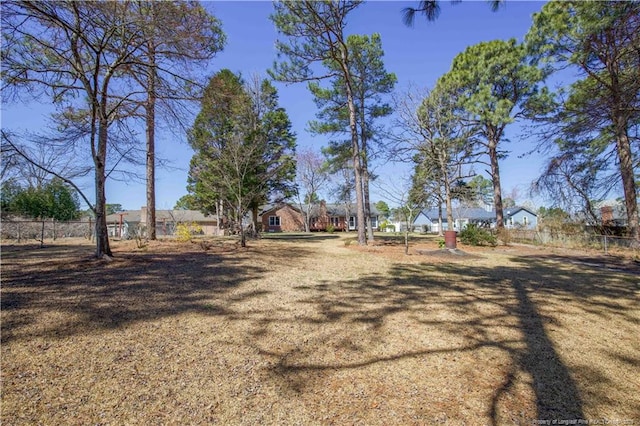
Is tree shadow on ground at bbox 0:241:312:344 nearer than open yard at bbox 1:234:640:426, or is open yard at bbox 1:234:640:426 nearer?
open yard at bbox 1:234:640:426

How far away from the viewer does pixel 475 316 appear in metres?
4.41

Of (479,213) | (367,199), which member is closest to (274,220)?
(367,199)

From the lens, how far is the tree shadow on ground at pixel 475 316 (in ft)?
9.43

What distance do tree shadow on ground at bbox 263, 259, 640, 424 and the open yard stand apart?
2 centimetres

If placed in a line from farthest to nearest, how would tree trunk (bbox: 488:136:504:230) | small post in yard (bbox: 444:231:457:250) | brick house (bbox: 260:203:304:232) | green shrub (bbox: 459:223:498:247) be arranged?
brick house (bbox: 260:203:304:232) < tree trunk (bbox: 488:136:504:230) < green shrub (bbox: 459:223:498:247) < small post in yard (bbox: 444:231:457:250)

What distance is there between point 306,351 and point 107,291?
352 centimetres

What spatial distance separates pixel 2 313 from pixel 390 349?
4.65m

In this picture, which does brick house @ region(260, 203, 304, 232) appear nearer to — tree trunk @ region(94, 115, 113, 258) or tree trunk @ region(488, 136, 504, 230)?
tree trunk @ region(488, 136, 504, 230)

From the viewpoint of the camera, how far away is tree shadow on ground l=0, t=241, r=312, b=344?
361 cm

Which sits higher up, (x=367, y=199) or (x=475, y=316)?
(x=367, y=199)

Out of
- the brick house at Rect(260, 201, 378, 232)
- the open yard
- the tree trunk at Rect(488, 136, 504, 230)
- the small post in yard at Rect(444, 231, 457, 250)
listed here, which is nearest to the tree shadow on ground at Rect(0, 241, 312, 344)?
the open yard

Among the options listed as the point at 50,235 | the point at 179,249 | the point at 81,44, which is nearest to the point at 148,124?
the point at 81,44

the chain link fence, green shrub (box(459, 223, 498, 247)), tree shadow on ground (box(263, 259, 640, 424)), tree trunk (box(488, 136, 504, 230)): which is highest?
tree trunk (box(488, 136, 504, 230))

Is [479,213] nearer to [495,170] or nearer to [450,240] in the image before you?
[495,170]
